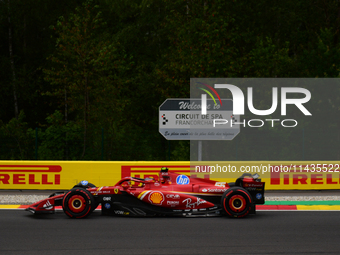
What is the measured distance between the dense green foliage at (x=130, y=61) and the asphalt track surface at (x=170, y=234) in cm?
708

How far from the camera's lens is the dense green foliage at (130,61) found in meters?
18.6

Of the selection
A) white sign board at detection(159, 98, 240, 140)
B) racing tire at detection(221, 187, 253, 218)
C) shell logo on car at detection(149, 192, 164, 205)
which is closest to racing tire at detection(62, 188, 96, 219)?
shell logo on car at detection(149, 192, 164, 205)

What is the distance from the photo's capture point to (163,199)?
9648mm

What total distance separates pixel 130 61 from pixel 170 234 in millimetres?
26230

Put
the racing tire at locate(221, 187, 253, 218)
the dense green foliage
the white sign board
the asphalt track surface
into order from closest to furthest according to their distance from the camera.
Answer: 1. the asphalt track surface
2. the racing tire at locate(221, 187, 253, 218)
3. the white sign board
4. the dense green foliage

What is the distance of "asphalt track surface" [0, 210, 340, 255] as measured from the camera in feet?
24.0

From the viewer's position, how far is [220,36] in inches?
864

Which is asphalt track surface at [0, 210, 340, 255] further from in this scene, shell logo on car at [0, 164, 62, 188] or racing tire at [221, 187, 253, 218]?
shell logo on car at [0, 164, 62, 188]

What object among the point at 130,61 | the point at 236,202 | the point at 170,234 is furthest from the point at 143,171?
the point at 130,61

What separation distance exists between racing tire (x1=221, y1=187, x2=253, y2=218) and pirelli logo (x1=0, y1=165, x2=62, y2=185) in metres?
6.18

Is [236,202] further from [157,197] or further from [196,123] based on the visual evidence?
[196,123]

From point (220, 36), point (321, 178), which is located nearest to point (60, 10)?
point (220, 36)

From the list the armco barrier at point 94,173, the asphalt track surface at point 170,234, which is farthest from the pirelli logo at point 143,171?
the asphalt track surface at point 170,234

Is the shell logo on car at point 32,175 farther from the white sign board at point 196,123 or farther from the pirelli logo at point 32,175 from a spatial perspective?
the white sign board at point 196,123
